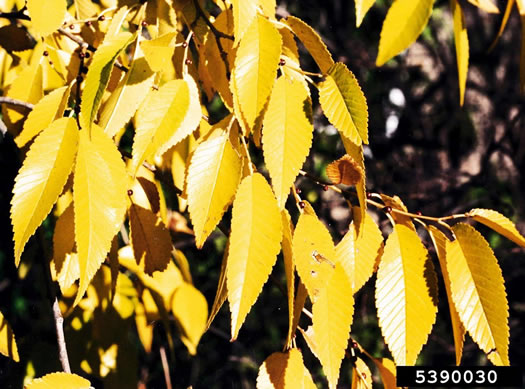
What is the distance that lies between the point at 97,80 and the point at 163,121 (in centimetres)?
6

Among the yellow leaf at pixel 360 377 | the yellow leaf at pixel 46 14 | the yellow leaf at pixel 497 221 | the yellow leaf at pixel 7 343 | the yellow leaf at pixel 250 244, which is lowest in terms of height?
the yellow leaf at pixel 360 377

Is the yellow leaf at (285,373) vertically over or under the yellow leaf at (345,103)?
under

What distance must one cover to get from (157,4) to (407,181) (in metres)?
1.80

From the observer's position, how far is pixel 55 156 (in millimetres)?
480

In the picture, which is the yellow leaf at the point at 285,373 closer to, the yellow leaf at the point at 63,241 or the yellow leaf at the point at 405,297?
the yellow leaf at the point at 405,297

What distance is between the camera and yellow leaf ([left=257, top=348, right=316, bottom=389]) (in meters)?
0.56

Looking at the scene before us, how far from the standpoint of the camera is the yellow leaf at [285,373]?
562 mm

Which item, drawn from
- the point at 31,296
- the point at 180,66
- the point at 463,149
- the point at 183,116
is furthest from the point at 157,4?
the point at 463,149

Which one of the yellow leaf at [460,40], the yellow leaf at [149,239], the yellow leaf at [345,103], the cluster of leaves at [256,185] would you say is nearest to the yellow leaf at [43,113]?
the cluster of leaves at [256,185]

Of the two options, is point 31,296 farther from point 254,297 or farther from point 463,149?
point 463,149

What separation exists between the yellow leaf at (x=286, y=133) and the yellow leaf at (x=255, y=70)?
2cm

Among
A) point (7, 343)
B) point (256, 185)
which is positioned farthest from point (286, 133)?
point (7, 343)

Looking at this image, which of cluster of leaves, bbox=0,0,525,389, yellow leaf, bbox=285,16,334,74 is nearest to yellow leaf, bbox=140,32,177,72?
cluster of leaves, bbox=0,0,525,389

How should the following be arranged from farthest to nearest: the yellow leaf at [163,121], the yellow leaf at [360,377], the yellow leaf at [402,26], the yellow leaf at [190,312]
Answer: the yellow leaf at [190,312]
the yellow leaf at [360,377]
the yellow leaf at [163,121]
the yellow leaf at [402,26]
